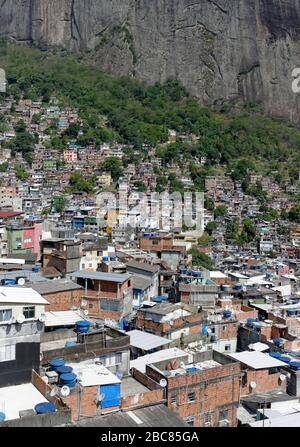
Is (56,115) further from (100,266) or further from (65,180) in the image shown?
(100,266)

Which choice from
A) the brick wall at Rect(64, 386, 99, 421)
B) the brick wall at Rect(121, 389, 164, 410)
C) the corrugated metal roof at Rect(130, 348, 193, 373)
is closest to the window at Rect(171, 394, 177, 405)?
Answer: the brick wall at Rect(121, 389, 164, 410)

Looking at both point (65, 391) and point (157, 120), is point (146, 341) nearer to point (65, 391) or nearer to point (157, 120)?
point (65, 391)

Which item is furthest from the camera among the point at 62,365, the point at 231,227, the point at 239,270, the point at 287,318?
the point at 231,227

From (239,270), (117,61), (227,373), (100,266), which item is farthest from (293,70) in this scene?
(227,373)

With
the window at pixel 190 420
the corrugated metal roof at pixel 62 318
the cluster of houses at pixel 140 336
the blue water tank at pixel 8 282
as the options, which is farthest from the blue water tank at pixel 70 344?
the blue water tank at pixel 8 282

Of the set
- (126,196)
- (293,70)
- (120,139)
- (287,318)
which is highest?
(293,70)

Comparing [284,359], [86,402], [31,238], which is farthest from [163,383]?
[31,238]
